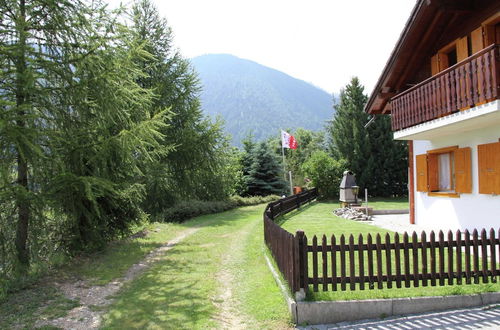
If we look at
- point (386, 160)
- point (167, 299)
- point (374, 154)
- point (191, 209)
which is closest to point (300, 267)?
point (167, 299)

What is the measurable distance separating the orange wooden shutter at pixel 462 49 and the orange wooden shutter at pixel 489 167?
8.52 ft

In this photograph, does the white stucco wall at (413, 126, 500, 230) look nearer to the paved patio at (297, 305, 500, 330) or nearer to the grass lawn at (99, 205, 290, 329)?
the paved patio at (297, 305, 500, 330)

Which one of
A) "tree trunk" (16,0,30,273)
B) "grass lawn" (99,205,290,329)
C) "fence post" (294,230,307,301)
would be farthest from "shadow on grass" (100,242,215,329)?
"tree trunk" (16,0,30,273)

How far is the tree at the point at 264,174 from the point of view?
31172 mm

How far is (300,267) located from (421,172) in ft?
28.4

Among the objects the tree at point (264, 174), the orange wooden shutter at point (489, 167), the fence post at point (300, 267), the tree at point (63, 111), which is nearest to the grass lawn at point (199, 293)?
the fence post at point (300, 267)

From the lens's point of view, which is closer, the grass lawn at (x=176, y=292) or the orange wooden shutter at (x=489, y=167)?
the grass lawn at (x=176, y=292)

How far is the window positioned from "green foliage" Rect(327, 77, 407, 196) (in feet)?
46.1

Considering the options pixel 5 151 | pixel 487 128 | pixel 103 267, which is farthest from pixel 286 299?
pixel 487 128

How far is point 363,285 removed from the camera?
5520 mm

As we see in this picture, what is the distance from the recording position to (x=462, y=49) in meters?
10.3

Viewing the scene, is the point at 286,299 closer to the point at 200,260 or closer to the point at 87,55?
the point at 200,260

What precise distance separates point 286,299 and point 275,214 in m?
9.31

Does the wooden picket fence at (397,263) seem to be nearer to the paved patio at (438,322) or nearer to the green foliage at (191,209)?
the paved patio at (438,322)
